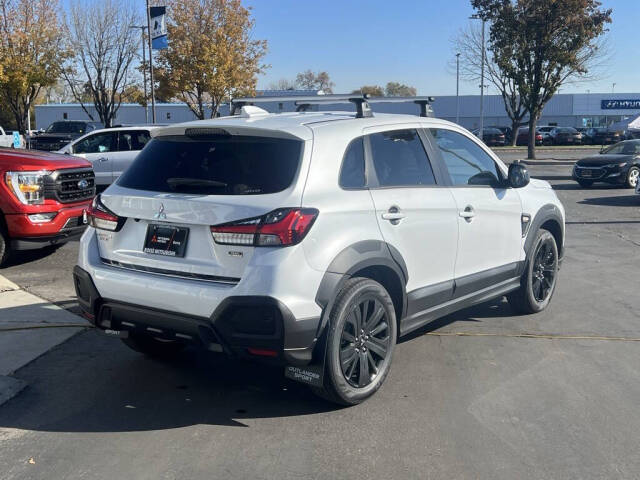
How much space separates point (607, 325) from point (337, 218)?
3478 millimetres

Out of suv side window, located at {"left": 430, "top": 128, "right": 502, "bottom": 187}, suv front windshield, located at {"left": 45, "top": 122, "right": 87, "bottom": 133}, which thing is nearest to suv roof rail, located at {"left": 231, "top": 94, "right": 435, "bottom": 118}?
suv side window, located at {"left": 430, "top": 128, "right": 502, "bottom": 187}

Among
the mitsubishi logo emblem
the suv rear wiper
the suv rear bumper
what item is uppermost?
the suv rear wiper

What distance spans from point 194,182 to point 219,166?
7.4 inches

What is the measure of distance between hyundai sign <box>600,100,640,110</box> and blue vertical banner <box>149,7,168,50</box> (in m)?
64.1

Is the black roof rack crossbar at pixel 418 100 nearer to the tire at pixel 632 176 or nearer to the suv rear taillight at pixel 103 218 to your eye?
the suv rear taillight at pixel 103 218

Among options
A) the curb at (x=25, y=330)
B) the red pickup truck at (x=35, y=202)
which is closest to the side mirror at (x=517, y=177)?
the curb at (x=25, y=330)

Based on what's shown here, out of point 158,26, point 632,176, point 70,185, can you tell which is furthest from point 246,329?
point 158,26

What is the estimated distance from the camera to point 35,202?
845 cm

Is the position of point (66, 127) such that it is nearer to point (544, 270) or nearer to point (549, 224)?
point (549, 224)

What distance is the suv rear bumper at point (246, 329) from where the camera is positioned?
3873mm

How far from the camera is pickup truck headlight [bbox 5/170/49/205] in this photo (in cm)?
831

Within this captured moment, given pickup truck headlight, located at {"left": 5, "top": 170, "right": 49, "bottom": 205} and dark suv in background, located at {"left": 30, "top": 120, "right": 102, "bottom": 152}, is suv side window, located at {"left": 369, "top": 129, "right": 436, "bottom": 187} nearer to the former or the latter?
pickup truck headlight, located at {"left": 5, "top": 170, "right": 49, "bottom": 205}

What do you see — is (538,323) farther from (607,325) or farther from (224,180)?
(224,180)

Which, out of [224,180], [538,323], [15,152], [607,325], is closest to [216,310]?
[224,180]
